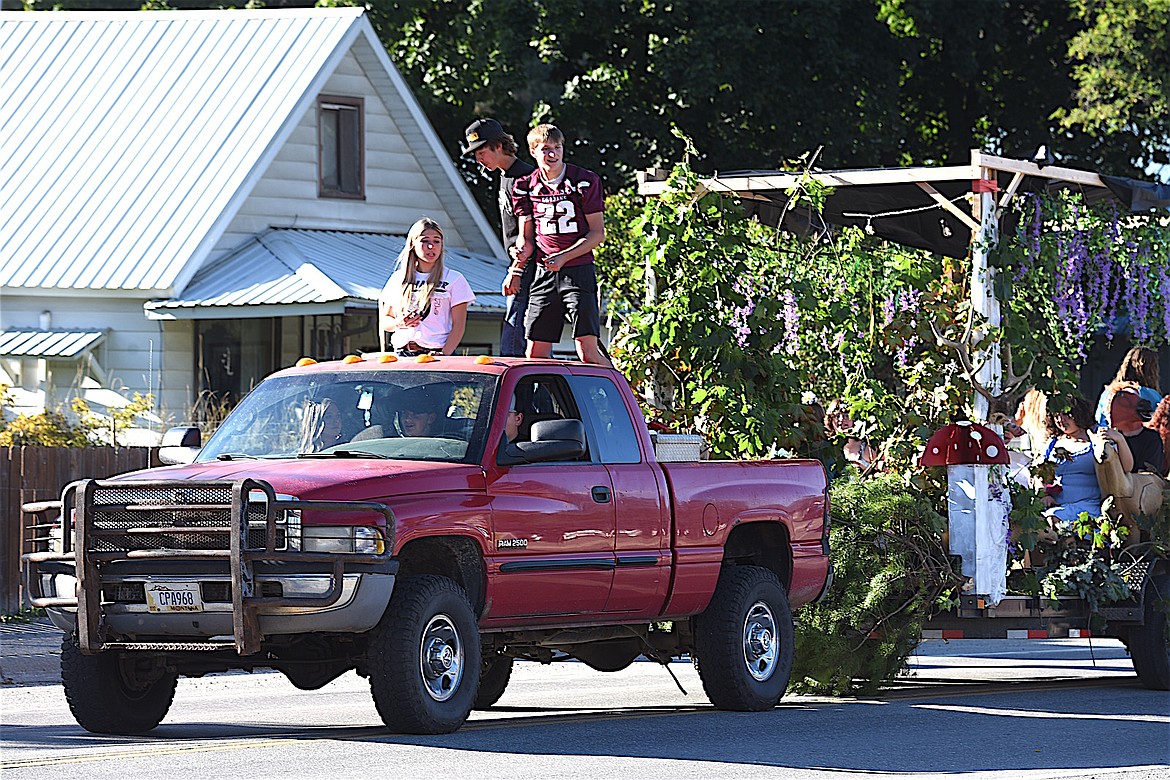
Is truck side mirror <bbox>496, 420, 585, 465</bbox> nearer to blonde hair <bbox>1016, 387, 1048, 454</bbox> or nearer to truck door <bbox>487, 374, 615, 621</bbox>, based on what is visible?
truck door <bbox>487, 374, 615, 621</bbox>

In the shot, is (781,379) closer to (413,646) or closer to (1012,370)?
(1012,370)

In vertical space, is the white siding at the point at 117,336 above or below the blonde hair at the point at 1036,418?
above

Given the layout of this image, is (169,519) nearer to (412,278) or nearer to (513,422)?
(513,422)

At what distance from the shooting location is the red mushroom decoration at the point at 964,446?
12953mm

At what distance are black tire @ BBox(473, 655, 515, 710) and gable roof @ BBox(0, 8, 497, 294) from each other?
1470 cm

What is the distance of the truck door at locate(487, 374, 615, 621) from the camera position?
34.0 feet

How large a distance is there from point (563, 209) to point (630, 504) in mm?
2533

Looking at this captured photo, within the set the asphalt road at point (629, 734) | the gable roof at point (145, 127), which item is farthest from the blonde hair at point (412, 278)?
the gable roof at point (145, 127)

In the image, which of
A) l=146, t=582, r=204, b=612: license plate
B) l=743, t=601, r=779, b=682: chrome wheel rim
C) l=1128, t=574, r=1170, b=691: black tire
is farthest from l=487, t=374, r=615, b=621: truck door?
l=1128, t=574, r=1170, b=691: black tire

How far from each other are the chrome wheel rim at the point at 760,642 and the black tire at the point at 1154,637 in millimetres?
2842

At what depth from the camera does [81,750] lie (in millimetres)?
9859

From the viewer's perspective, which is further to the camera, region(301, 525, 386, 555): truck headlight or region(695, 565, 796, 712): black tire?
region(695, 565, 796, 712): black tire

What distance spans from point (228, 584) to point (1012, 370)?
20.2 ft

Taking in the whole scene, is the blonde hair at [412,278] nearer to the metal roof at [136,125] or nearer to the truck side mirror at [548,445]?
the truck side mirror at [548,445]
